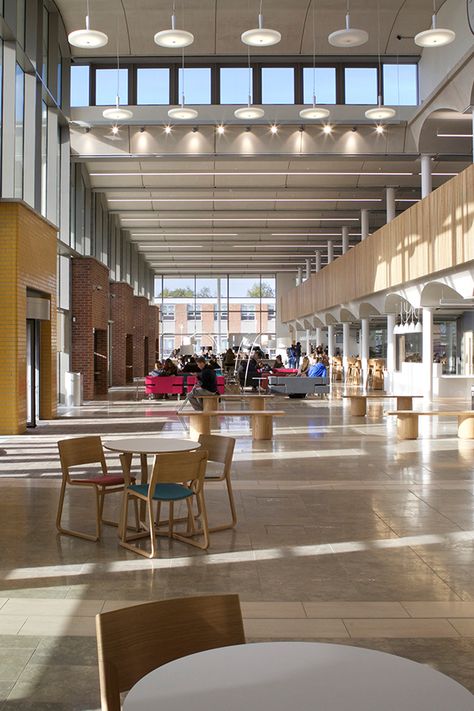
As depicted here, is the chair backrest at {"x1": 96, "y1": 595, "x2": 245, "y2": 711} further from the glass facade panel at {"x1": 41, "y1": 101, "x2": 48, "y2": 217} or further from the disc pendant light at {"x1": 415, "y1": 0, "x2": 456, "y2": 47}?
the glass facade panel at {"x1": 41, "y1": 101, "x2": 48, "y2": 217}

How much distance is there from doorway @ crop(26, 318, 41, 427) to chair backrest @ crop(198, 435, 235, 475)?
8553 mm

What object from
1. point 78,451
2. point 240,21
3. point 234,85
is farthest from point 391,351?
point 78,451

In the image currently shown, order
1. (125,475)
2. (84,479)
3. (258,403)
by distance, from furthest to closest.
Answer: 1. (258,403)
2. (84,479)
3. (125,475)

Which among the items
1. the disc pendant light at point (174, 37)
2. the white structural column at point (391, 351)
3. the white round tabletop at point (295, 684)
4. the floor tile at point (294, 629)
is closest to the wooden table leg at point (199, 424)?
the disc pendant light at point (174, 37)

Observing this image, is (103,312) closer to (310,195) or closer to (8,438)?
(310,195)

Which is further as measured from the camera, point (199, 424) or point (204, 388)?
point (204, 388)

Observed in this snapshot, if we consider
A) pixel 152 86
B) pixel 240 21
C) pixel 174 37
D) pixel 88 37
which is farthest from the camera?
pixel 152 86

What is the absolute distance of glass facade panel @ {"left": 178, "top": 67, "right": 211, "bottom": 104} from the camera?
1980 cm

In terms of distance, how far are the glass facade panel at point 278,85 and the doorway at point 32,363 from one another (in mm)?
8911

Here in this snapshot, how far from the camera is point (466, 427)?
490 inches

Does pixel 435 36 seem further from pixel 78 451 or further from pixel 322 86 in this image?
pixel 322 86

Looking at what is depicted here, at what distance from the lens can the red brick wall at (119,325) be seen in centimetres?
2781

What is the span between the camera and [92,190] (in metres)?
23.3

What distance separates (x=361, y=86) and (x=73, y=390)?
1051cm
